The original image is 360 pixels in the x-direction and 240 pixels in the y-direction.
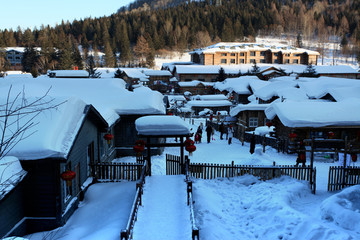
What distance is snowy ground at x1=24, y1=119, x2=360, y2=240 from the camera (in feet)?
29.9

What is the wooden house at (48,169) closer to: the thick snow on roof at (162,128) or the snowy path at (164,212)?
the snowy path at (164,212)

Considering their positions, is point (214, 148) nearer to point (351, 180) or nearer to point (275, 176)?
point (275, 176)

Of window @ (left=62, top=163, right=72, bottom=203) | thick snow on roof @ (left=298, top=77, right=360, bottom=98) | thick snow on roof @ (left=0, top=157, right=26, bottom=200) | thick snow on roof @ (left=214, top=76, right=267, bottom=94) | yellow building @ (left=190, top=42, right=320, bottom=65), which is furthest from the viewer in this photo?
yellow building @ (left=190, top=42, right=320, bottom=65)

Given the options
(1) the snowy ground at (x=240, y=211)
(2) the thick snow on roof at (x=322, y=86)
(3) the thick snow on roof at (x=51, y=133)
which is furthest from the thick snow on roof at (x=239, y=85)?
(3) the thick snow on roof at (x=51, y=133)

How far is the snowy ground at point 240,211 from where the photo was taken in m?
9.11

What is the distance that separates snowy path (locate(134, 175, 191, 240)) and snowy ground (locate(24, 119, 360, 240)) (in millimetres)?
31

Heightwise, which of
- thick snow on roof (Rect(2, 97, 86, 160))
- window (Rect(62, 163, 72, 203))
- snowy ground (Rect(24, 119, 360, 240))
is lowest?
snowy ground (Rect(24, 119, 360, 240))

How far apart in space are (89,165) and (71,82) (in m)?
10.3

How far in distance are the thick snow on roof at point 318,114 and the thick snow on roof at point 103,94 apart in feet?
25.8

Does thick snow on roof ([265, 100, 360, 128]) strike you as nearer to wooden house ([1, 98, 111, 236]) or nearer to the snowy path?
the snowy path

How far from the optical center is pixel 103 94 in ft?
68.0

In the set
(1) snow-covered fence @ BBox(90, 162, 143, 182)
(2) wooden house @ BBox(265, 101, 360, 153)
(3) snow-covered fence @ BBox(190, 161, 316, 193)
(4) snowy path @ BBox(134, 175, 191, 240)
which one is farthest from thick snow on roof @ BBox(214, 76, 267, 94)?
(4) snowy path @ BBox(134, 175, 191, 240)

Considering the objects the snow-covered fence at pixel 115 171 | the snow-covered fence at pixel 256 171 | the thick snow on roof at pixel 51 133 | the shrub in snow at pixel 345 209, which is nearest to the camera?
the thick snow on roof at pixel 51 133

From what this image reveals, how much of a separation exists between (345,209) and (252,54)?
87.0 meters
